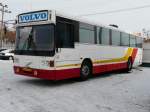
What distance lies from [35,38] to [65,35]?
3.93 feet

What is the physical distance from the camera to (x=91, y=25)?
12602 mm

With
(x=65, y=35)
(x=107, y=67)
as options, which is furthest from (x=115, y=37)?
(x=65, y=35)

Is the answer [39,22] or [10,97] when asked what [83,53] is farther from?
[10,97]

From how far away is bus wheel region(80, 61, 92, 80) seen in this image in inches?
460

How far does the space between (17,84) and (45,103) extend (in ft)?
11.3

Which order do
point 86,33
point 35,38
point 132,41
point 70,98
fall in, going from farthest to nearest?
point 132,41 → point 86,33 → point 35,38 → point 70,98

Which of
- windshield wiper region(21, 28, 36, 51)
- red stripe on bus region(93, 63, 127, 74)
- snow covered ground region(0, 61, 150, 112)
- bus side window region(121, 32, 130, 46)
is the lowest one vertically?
snow covered ground region(0, 61, 150, 112)

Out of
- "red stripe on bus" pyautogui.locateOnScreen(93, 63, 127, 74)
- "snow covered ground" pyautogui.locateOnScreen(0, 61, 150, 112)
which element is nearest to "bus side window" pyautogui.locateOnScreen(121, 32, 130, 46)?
"red stripe on bus" pyautogui.locateOnScreen(93, 63, 127, 74)

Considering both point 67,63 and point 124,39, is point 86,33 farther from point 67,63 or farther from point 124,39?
point 124,39

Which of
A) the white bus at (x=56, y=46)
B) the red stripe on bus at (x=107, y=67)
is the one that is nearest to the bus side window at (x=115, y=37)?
the red stripe on bus at (x=107, y=67)

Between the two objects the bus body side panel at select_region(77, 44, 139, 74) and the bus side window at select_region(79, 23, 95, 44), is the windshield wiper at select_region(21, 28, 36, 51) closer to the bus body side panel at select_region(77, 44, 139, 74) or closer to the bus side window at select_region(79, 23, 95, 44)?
the bus body side panel at select_region(77, 44, 139, 74)

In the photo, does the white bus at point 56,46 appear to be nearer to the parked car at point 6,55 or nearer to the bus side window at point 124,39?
the bus side window at point 124,39

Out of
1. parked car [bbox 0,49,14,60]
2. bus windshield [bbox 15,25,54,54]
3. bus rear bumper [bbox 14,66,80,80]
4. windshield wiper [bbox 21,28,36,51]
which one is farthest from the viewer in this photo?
parked car [bbox 0,49,14,60]

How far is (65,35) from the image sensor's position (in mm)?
10570
